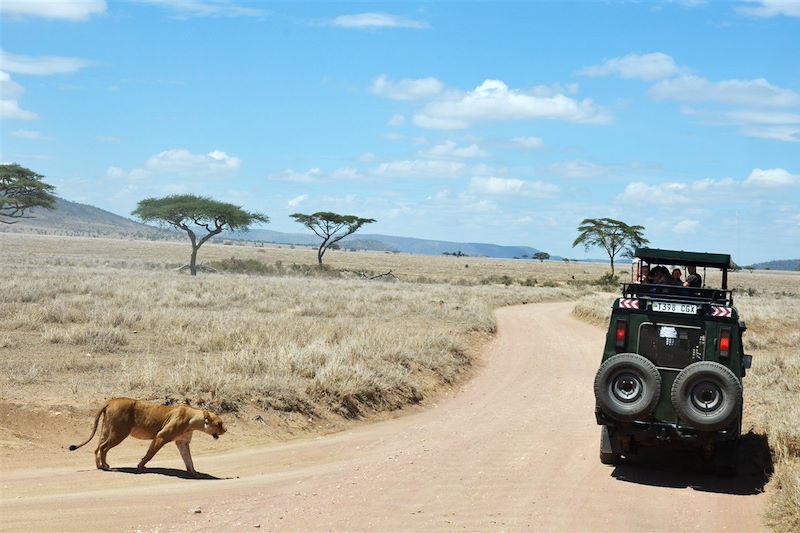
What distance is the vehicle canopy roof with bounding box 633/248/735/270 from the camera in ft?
36.0

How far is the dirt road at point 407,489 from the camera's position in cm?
757

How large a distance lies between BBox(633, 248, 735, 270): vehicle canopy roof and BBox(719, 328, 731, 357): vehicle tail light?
1.52 m

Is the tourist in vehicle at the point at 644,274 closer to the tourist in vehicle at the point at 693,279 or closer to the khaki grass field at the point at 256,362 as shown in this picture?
the tourist in vehicle at the point at 693,279

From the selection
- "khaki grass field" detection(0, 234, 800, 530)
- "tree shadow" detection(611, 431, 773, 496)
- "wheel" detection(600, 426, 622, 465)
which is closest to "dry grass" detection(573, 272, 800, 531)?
"khaki grass field" detection(0, 234, 800, 530)

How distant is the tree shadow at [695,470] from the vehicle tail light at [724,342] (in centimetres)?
157

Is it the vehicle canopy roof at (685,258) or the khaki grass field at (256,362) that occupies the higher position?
the vehicle canopy roof at (685,258)

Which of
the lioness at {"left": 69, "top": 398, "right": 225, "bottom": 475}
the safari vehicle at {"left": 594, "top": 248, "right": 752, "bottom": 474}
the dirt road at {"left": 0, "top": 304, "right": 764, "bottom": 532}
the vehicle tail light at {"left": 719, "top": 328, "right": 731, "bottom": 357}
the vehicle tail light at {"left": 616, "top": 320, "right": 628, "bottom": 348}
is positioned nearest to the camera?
the dirt road at {"left": 0, "top": 304, "right": 764, "bottom": 532}

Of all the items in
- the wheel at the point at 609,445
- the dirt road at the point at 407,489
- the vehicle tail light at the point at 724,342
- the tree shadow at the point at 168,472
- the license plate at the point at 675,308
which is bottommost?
the tree shadow at the point at 168,472

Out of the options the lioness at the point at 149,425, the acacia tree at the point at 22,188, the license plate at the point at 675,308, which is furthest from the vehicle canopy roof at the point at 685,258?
the acacia tree at the point at 22,188

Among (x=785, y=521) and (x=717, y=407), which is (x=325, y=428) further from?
(x=785, y=521)

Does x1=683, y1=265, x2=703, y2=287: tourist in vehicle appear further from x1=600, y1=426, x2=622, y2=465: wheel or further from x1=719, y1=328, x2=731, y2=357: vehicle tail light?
x1=600, y1=426, x2=622, y2=465: wheel

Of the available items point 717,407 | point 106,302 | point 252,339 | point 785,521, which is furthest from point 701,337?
point 106,302

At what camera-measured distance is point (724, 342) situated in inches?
383

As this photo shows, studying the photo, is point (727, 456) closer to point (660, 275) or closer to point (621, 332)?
point (621, 332)
